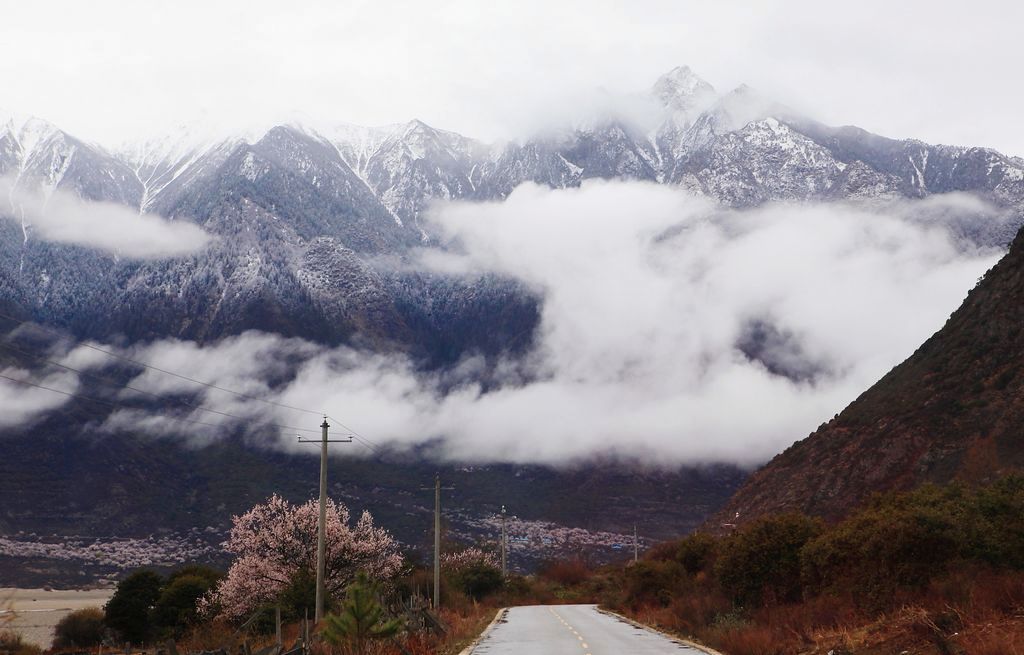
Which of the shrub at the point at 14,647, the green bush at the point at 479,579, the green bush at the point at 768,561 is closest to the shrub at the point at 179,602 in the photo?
the shrub at the point at 14,647

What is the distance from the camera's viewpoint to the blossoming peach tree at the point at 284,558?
56.9m

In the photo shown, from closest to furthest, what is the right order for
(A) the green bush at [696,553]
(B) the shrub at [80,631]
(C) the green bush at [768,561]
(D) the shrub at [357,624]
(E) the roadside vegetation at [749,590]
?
(E) the roadside vegetation at [749,590] < (D) the shrub at [357,624] < (C) the green bush at [768,561] < (A) the green bush at [696,553] < (B) the shrub at [80,631]

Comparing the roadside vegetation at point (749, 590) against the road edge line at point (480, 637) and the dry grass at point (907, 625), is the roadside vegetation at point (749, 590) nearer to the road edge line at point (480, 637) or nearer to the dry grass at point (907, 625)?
the dry grass at point (907, 625)

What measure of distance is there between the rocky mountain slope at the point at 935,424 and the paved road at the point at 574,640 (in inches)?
1113

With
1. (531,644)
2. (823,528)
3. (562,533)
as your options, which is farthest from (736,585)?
(562,533)

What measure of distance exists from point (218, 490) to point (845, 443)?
144385mm

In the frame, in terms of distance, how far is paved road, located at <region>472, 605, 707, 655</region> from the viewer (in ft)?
93.4

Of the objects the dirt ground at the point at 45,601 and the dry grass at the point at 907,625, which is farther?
the dirt ground at the point at 45,601

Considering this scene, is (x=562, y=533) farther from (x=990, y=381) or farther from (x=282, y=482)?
(x=990, y=381)

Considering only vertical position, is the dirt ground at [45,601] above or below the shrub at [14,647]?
below

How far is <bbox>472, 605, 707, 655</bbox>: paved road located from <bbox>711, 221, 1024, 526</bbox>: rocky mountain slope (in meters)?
28.3

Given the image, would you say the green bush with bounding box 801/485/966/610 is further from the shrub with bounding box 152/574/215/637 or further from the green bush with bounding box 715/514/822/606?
the shrub with bounding box 152/574/215/637

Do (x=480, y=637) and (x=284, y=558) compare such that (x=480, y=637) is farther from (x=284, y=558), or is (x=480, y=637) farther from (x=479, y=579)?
(x=479, y=579)

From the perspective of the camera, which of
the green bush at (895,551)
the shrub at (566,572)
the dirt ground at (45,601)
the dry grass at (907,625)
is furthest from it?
the dirt ground at (45,601)
